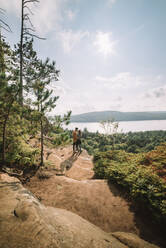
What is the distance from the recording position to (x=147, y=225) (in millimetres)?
3607

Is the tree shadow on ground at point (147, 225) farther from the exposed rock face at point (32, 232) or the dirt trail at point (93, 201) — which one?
the exposed rock face at point (32, 232)

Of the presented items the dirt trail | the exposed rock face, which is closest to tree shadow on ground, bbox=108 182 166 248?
the dirt trail

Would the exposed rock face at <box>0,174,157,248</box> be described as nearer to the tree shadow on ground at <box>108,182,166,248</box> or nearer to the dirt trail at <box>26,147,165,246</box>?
the tree shadow on ground at <box>108,182,166,248</box>

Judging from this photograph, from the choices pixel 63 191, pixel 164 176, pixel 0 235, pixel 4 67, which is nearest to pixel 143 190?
pixel 164 176

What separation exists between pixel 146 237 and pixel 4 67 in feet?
25.1

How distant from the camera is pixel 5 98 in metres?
3.84

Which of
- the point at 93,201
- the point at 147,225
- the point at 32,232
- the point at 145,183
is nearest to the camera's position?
the point at 32,232

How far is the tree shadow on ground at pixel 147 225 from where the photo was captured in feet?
10.6

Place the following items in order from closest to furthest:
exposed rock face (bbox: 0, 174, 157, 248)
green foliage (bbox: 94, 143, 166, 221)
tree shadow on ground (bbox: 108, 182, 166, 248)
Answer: exposed rock face (bbox: 0, 174, 157, 248) → tree shadow on ground (bbox: 108, 182, 166, 248) → green foliage (bbox: 94, 143, 166, 221)

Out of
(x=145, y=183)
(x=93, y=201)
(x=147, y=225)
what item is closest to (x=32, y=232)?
(x=93, y=201)

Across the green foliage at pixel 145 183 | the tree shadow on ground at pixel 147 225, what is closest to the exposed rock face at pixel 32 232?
the tree shadow on ground at pixel 147 225

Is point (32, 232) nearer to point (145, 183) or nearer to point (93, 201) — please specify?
point (93, 201)

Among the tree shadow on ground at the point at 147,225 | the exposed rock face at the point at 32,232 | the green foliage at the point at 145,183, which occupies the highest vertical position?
the exposed rock face at the point at 32,232

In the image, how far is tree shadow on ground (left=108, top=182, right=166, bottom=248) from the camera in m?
3.22
